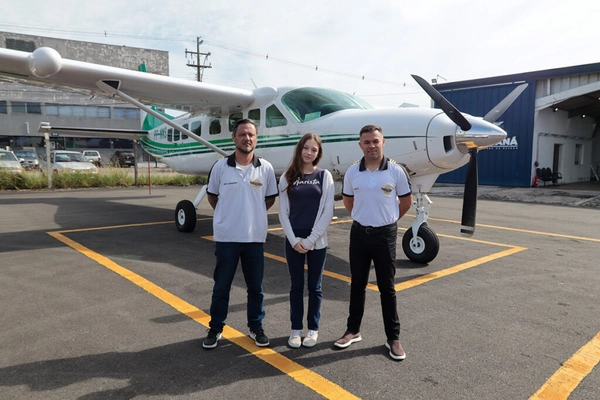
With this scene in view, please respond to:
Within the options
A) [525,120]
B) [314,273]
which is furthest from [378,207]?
[525,120]

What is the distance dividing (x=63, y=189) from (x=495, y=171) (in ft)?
66.3

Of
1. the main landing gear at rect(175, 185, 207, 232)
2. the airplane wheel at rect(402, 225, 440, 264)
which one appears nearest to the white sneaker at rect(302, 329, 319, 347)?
the airplane wheel at rect(402, 225, 440, 264)

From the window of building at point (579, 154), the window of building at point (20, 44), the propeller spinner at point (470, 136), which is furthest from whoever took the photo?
the window of building at point (20, 44)

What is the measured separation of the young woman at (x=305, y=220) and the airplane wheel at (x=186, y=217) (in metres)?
4.75

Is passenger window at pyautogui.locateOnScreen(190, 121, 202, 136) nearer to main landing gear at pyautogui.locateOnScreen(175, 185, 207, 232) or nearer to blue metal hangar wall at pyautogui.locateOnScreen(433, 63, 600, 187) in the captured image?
main landing gear at pyautogui.locateOnScreen(175, 185, 207, 232)

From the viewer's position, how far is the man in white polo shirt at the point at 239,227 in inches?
118

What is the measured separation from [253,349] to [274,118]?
4943 mm

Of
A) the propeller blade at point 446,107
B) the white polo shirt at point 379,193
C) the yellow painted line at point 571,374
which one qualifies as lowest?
the yellow painted line at point 571,374

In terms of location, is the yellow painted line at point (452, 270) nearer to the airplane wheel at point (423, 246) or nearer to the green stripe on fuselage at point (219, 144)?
the airplane wheel at point (423, 246)

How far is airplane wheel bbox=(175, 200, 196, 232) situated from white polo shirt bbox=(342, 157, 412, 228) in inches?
196

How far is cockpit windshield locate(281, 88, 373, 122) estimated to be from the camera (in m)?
6.45

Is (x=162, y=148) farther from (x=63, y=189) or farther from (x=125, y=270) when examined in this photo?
(x=63, y=189)

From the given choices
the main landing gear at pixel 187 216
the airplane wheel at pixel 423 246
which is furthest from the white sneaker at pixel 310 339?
the main landing gear at pixel 187 216

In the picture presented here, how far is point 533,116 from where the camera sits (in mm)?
18875
